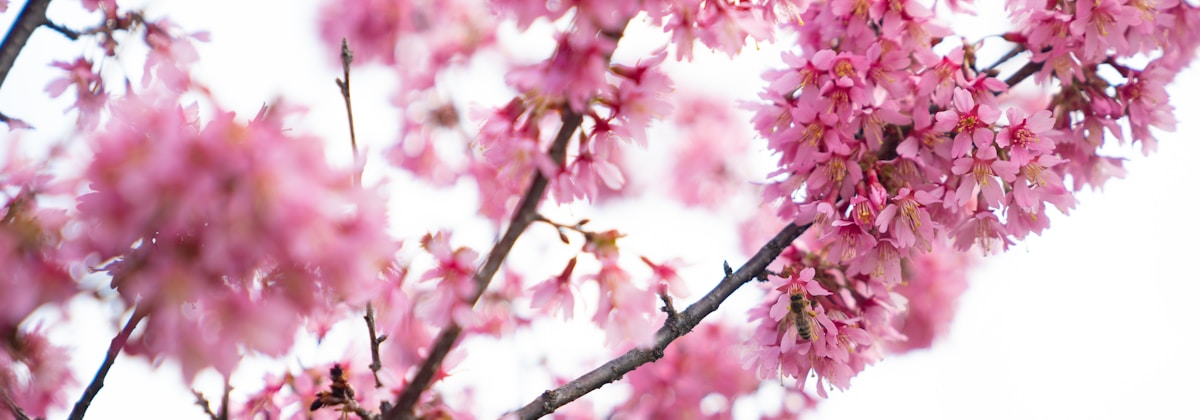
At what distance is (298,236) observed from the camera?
122 centimetres

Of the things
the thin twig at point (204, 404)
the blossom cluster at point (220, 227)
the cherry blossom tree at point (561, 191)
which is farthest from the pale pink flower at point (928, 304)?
the blossom cluster at point (220, 227)

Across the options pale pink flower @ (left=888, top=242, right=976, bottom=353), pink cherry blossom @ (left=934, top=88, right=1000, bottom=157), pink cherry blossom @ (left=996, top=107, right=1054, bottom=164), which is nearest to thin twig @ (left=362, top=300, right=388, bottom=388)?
pink cherry blossom @ (left=934, top=88, right=1000, bottom=157)

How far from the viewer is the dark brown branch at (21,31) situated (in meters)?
1.73

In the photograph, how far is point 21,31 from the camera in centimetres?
176

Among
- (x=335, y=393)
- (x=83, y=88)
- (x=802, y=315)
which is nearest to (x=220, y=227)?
(x=335, y=393)

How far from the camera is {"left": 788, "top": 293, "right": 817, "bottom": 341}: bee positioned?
199 cm

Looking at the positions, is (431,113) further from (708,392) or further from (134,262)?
(134,262)

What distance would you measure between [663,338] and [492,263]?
517 millimetres

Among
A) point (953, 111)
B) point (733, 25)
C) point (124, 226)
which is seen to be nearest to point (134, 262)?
point (124, 226)

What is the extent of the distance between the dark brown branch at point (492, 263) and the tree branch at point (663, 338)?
0.97 ft

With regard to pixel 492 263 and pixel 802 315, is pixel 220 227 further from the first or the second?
pixel 802 315

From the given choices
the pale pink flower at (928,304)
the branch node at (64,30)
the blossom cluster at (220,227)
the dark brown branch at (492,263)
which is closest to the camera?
the blossom cluster at (220,227)

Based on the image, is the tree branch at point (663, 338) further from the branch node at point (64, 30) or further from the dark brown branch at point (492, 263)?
the branch node at point (64, 30)

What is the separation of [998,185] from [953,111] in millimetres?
190
